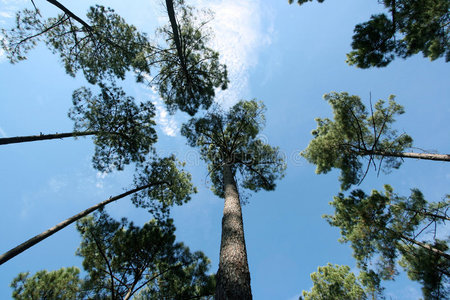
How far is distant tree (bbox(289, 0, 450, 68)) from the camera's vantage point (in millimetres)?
4880

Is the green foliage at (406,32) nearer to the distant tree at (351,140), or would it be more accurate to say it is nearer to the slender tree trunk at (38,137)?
the distant tree at (351,140)

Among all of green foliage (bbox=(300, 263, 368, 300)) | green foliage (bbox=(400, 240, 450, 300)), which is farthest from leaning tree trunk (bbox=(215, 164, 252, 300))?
green foliage (bbox=(300, 263, 368, 300))

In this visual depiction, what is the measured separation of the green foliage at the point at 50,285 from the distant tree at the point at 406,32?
37.1ft

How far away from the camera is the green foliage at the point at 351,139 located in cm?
715

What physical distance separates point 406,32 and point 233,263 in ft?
25.2

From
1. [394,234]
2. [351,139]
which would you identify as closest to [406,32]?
[351,139]

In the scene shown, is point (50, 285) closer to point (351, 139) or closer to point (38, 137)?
point (38, 137)

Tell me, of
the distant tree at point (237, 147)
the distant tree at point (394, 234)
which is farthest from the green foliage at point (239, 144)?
the distant tree at point (394, 234)

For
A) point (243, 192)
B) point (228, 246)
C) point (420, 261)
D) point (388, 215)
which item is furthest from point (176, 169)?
point (420, 261)

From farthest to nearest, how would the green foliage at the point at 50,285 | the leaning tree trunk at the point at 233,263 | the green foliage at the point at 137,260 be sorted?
1. the green foliage at the point at 137,260
2. the green foliage at the point at 50,285
3. the leaning tree trunk at the point at 233,263

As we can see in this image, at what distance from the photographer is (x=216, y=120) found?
28.5 ft

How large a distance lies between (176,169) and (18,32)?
6776mm

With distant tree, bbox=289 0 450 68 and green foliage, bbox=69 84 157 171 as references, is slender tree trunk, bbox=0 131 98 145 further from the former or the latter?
distant tree, bbox=289 0 450 68

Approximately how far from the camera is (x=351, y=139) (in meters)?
7.58
